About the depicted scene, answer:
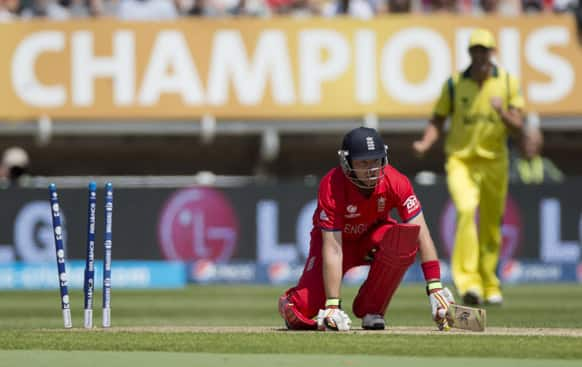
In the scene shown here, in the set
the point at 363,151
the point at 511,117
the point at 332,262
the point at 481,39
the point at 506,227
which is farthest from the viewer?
the point at 506,227

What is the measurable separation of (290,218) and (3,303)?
16.1 ft

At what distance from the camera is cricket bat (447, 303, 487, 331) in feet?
25.8

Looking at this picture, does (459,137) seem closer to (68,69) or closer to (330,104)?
(330,104)

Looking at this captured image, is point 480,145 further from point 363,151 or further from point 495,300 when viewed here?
point 363,151

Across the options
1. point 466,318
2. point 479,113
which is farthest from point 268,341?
point 479,113

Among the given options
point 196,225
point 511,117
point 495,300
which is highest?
point 511,117

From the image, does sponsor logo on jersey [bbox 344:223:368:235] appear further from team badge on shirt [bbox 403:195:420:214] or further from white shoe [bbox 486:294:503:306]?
white shoe [bbox 486:294:503:306]

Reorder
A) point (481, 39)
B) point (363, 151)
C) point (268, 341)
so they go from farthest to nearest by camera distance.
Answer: point (481, 39) < point (363, 151) < point (268, 341)

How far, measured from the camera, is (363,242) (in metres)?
8.19

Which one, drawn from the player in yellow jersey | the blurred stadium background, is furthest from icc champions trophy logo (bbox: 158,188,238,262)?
the player in yellow jersey

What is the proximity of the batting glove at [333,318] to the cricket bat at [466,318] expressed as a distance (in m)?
0.59

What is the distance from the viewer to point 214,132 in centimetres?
1844

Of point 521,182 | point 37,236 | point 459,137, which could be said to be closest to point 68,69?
point 37,236

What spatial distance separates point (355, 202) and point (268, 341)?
40.2 inches
